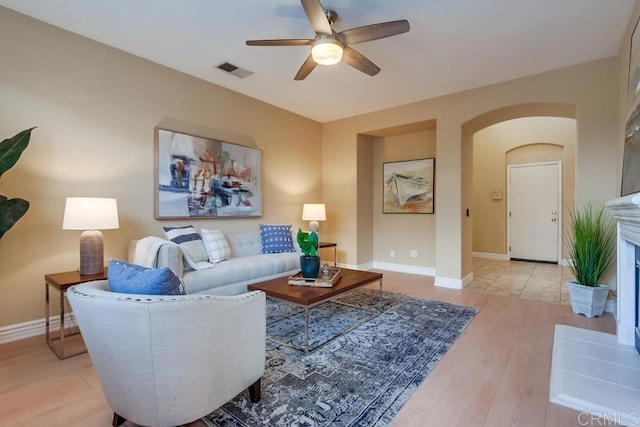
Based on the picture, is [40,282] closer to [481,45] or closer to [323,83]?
[323,83]

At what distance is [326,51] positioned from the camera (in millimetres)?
2375

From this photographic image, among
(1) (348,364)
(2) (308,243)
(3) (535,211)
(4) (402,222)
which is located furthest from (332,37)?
(3) (535,211)

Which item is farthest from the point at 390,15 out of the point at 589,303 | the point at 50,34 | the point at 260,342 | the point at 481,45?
the point at 589,303

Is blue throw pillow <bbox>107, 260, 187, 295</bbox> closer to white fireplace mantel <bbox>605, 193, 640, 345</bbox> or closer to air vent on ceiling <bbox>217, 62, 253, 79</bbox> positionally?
air vent on ceiling <bbox>217, 62, 253, 79</bbox>

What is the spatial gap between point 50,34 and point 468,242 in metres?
5.41

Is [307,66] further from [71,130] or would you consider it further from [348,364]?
[348,364]

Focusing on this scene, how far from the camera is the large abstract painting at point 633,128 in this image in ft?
6.91

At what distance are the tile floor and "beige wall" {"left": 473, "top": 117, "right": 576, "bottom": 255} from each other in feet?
2.62

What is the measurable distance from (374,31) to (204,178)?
259cm

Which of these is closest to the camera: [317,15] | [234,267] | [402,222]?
[317,15]

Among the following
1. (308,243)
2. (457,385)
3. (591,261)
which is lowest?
(457,385)

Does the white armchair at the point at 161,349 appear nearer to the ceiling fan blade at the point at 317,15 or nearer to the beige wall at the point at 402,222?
the ceiling fan blade at the point at 317,15

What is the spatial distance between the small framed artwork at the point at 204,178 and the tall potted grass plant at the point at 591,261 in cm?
387

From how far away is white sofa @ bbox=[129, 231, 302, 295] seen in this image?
273cm
